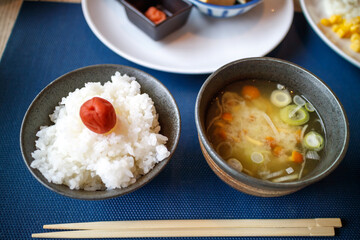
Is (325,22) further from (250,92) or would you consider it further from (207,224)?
(207,224)

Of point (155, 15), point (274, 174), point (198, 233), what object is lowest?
point (198, 233)

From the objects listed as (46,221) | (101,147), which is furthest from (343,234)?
(46,221)

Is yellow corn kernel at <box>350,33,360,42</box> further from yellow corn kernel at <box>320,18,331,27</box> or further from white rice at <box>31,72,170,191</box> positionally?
white rice at <box>31,72,170,191</box>

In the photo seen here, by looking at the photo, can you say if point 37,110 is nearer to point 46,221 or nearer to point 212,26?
point 46,221

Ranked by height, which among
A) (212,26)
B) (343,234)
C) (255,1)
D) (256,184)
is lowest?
(343,234)

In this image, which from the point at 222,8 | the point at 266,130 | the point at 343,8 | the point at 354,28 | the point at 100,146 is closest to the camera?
the point at 100,146

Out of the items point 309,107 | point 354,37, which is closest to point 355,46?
point 354,37

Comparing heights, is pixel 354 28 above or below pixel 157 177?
above

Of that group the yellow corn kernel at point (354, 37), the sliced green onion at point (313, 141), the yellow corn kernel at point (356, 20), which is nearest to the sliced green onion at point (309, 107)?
the sliced green onion at point (313, 141)
